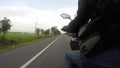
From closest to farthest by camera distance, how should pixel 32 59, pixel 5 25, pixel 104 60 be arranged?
pixel 104 60 → pixel 32 59 → pixel 5 25

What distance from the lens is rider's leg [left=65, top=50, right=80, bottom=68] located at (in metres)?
2.10

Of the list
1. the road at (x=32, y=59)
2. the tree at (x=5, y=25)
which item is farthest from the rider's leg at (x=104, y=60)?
the tree at (x=5, y=25)

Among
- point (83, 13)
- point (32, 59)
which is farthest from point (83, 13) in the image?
point (32, 59)

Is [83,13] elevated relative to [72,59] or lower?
elevated

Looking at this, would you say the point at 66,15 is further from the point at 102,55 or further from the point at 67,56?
the point at 102,55

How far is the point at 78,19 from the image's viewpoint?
209 cm

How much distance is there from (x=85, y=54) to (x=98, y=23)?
26cm

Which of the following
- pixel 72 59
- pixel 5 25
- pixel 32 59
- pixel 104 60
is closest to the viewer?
pixel 104 60

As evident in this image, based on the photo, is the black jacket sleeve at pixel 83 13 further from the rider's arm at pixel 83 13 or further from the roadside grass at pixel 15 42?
the roadside grass at pixel 15 42

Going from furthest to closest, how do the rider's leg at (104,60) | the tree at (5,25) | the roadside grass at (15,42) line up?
the tree at (5,25)
the roadside grass at (15,42)
the rider's leg at (104,60)

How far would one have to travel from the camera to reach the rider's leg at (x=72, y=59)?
2.10 m

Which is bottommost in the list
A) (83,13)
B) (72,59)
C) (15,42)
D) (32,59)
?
(15,42)

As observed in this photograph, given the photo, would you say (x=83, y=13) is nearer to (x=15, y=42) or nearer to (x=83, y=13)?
(x=83, y=13)

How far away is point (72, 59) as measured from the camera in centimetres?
220
